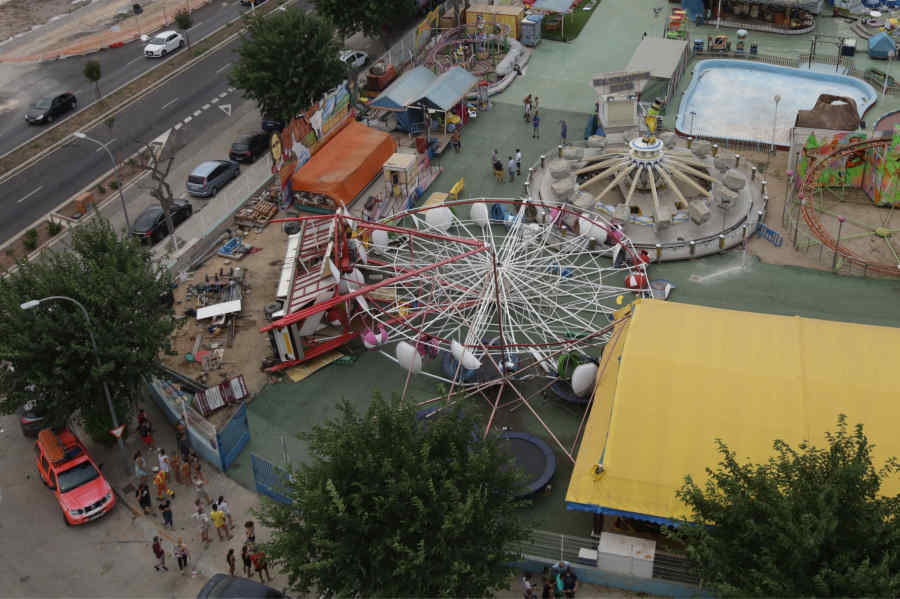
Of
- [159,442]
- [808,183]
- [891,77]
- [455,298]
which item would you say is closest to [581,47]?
[891,77]

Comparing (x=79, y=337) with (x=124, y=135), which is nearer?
(x=79, y=337)

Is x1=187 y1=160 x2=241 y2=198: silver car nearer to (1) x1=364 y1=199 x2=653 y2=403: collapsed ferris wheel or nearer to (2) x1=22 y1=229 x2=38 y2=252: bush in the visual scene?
(2) x1=22 y1=229 x2=38 y2=252: bush

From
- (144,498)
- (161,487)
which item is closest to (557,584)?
(161,487)

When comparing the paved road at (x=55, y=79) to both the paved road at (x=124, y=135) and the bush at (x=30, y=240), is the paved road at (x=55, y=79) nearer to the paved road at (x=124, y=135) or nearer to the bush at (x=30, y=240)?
the paved road at (x=124, y=135)

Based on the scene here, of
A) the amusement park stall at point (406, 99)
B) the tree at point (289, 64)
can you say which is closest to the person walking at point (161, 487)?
the tree at point (289, 64)

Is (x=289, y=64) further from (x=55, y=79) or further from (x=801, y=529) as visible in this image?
(x=801, y=529)

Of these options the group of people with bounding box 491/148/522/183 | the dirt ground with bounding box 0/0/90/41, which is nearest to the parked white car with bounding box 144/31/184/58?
the dirt ground with bounding box 0/0/90/41
